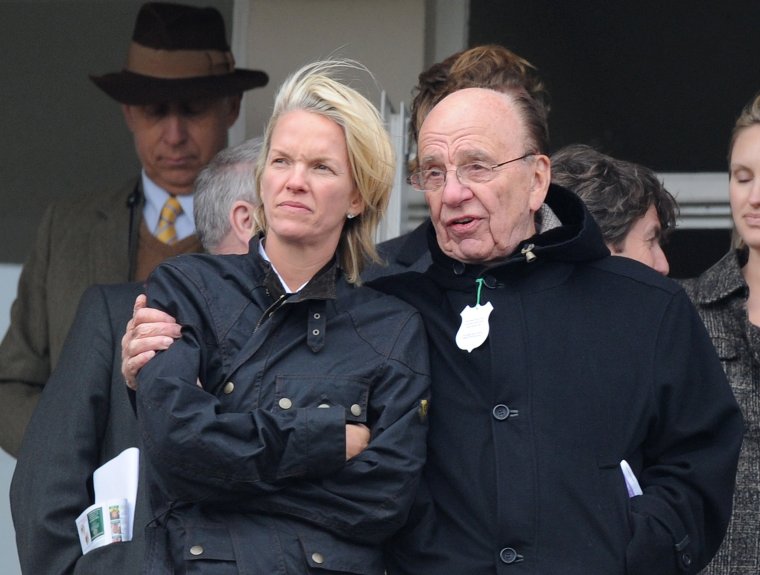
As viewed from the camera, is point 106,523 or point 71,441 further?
point 71,441

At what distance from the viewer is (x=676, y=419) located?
282 centimetres

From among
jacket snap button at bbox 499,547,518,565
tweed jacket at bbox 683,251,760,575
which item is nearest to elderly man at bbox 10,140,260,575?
jacket snap button at bbox 499,547,518,565

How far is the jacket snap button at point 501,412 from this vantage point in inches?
109

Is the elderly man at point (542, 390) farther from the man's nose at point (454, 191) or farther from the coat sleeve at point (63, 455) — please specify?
the coat sleeve at point (63, 455)

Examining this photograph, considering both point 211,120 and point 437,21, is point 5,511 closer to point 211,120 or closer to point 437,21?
point 211,120

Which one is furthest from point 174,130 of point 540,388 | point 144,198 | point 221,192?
point 540,388

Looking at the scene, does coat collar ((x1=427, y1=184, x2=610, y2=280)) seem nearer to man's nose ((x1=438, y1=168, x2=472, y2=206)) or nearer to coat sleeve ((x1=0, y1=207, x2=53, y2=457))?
man's nose ((x1=438, y1=168, x2=472, y2=206))

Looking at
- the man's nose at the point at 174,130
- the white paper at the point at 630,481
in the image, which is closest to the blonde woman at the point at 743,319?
the white paper at the point at 630,481

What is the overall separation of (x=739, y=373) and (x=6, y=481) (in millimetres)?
2959

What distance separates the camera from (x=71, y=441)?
10.6 ft

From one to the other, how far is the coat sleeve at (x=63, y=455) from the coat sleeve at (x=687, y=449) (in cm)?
118

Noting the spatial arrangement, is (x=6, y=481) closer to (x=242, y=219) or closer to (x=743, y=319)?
(x=242, y=219)

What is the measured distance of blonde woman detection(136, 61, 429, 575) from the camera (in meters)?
2.53

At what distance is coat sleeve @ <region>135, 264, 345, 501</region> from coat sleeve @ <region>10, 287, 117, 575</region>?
27.3 inches
